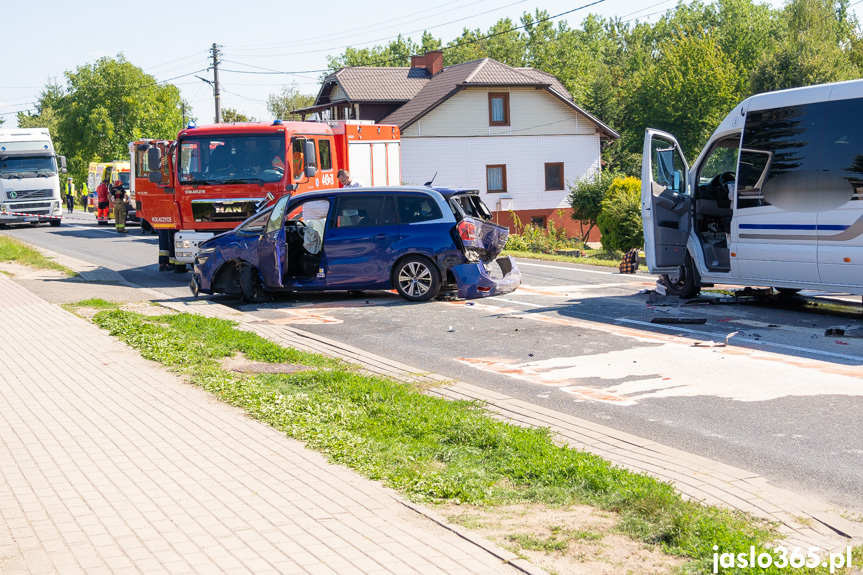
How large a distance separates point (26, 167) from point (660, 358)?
35.8 meters

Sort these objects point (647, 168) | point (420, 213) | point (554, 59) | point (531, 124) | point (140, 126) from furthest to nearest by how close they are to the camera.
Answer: point (554, 59), point (140, 126), point (531, 124), point (420, 213), point (647, 168)

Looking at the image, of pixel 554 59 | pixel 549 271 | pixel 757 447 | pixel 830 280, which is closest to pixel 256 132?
pixel 549 271

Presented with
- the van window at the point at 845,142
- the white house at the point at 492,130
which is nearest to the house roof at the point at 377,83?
the white house at the point at 492,130

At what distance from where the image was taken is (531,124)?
172 feet

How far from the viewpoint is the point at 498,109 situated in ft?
170

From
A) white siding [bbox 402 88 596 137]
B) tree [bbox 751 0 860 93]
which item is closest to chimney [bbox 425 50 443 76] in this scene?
white siding [bbox 402 88 596 137]

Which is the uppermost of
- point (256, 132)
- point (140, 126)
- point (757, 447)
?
point (140, 126)

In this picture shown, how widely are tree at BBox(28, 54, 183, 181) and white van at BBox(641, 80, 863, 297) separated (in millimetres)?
58358

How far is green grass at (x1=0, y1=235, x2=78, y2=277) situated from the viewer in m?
21.8

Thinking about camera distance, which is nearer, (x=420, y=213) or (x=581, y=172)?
(x=420, y=213)

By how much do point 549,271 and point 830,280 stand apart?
805 centimetres

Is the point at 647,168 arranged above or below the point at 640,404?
above

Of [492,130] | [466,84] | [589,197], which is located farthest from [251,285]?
[492,130]

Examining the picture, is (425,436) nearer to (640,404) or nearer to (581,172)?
(640,404)
